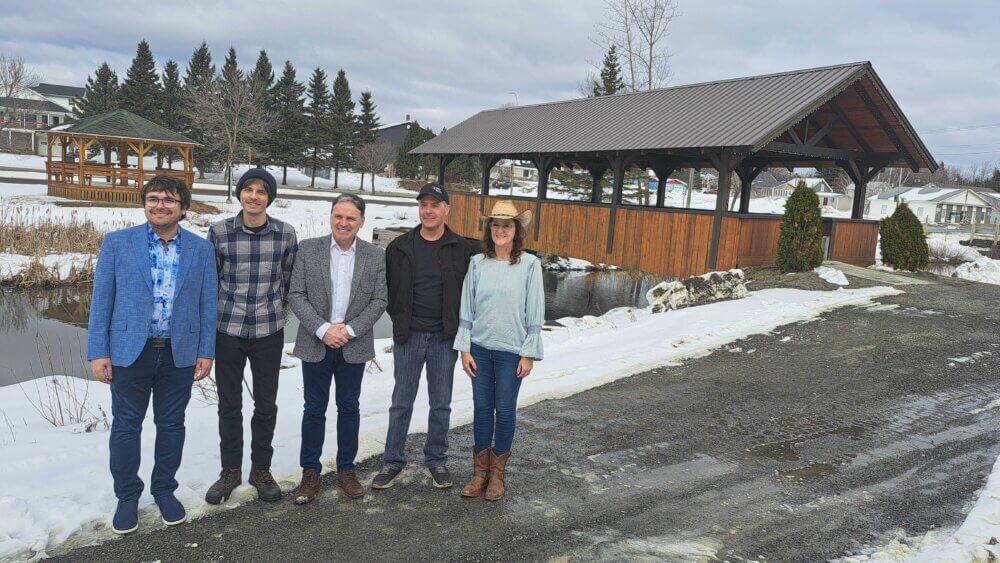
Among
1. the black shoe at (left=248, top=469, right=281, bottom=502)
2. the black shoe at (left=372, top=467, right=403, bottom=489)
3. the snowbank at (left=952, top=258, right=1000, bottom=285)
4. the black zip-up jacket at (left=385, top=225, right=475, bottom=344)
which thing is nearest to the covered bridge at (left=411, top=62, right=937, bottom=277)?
the snowbank at (left=952, top=258, right=1000, bottom=285)

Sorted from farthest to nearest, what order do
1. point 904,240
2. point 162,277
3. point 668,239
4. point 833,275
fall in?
point 904,240
point 668,239
point 833,275
point 162,277

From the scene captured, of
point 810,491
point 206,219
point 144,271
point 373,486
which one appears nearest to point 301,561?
point 373,486

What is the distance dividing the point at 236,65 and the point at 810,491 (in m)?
55.4

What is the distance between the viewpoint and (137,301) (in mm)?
3438

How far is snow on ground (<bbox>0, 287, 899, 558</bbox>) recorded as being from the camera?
11.7 ft

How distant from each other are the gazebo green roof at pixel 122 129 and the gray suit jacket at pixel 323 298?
27901 millimetres

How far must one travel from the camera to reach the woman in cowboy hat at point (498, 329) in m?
4.01

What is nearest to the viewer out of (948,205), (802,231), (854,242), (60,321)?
(60,321)

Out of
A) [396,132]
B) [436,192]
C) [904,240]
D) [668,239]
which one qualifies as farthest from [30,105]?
[436,192]

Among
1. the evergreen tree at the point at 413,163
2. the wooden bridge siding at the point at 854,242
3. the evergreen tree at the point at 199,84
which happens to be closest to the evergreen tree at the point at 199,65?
the evergreen tree at the point at 199,84

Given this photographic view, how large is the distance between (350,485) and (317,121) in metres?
48.5

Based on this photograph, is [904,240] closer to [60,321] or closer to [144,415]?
[144,415]

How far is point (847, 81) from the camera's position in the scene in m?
12.8

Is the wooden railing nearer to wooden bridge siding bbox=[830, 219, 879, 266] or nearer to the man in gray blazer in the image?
wooden bridge siding bbox=[830, 219, 879, 266]
